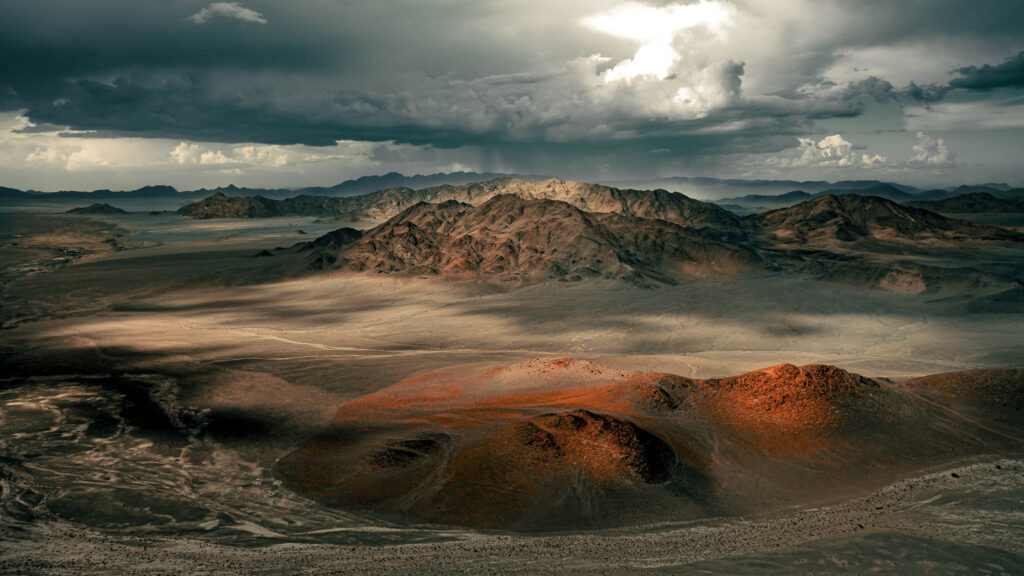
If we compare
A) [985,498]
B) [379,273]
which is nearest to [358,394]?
[985,498]

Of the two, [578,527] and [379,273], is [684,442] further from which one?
[379,273]

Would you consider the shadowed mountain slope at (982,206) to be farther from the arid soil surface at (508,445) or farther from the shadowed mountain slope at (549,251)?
the arid soil surface at (508,445)

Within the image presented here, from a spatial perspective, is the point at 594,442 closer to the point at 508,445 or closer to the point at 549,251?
the point at 508,445

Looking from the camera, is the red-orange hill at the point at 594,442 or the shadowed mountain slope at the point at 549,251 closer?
the red-orange hill at the point at 594,442

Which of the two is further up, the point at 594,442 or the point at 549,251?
the point at 549,251

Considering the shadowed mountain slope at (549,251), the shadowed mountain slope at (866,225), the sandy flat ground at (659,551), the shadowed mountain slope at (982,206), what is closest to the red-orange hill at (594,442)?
the sandy flat ground at (659,551)

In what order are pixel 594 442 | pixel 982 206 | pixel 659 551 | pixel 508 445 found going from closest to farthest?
1. pixel 659 551
2. pixel 594 442
3. pixel 508 445
4. pixel 982 206

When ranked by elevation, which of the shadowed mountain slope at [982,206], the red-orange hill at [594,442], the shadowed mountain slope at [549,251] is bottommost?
the red-orange hill at [594,442]

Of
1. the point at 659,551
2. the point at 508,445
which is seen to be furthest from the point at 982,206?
the point at 659,551

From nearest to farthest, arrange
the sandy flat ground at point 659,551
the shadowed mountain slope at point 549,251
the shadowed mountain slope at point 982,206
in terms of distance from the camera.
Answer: the sandy flat ground at point 659,551
the shadowed mountain slope at point 549,251
the shadowed mountain slope at point 982,206

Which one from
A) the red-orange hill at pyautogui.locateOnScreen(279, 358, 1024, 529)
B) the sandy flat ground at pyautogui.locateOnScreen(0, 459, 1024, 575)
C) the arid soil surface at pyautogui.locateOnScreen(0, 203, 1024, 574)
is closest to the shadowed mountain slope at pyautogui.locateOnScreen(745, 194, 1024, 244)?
the arid soil surface at pyautogui.locateOnScreen(0, 203, 1024, 574)

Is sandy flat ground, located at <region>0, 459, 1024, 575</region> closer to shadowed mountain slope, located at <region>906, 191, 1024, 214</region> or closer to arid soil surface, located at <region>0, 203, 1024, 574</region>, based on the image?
arid soil surface, located at <region>0, 203, 1024, 574</region>
